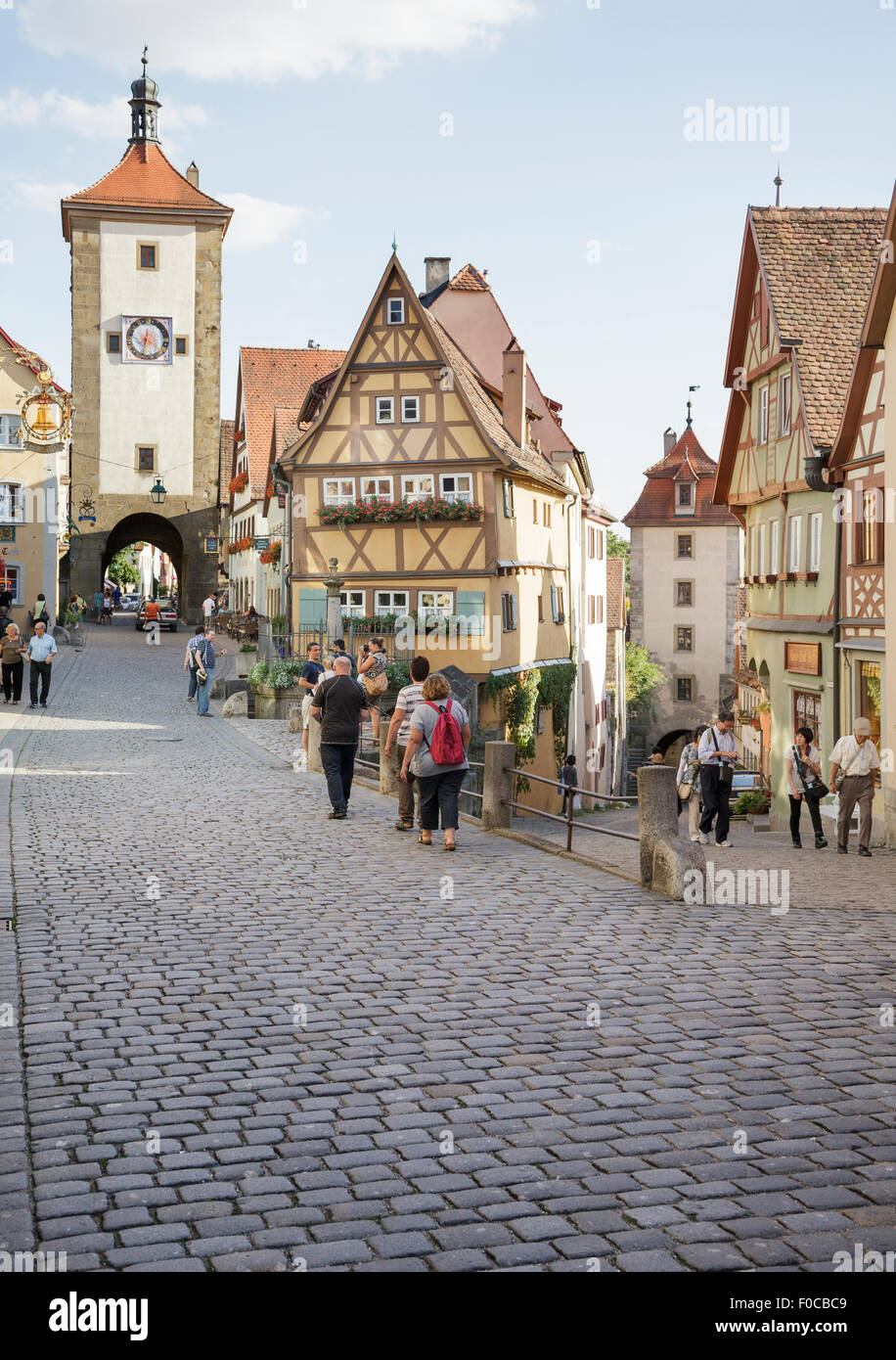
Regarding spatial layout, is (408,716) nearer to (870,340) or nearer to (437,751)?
(437,751)

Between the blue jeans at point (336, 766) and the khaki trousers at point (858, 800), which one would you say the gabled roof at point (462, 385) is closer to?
the khaki trousers at point (858, 800)

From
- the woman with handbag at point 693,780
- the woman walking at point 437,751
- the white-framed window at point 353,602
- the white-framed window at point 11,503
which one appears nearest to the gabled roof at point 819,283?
the woman with handbag at point 693,780

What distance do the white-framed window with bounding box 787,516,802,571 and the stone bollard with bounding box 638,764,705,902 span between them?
15.0m

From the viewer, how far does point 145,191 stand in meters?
56.3

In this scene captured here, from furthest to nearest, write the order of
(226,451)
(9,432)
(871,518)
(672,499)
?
A: (226,451) < (672,499) < (9,432) < (871,518)

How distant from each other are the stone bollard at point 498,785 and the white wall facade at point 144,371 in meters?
44.5

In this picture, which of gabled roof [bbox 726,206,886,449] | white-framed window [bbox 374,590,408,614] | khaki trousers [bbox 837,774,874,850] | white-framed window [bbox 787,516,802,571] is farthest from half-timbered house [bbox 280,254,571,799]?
khaki trousers [bbox 837,774,874,850]

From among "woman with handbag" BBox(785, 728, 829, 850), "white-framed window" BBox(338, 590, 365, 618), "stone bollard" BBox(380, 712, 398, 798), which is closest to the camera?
"stone bollard" BBox(380, 712, 398, 798)

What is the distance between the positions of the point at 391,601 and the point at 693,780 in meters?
13.9

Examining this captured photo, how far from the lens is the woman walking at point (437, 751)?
1248cm

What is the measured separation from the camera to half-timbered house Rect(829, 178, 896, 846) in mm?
19203

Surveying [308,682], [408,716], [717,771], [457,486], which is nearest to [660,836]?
[408,716]

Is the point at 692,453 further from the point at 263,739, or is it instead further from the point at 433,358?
the point at 263,739

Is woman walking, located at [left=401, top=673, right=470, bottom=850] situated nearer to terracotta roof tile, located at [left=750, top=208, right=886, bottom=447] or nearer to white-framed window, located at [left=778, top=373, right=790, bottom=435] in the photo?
terracotta roof tile, located at [left=750, top=208, right=886, bottom=447]
